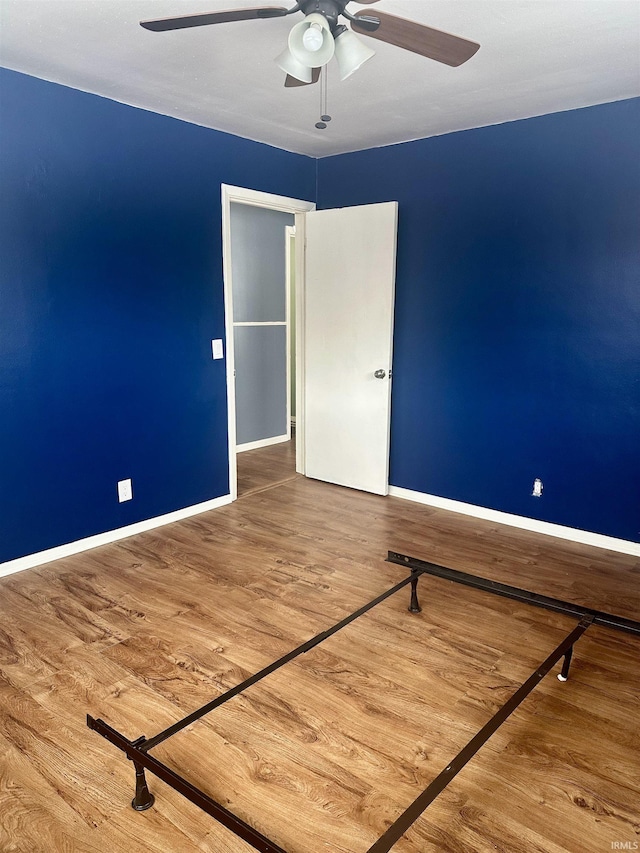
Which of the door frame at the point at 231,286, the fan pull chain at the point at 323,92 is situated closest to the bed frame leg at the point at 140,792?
the fan pull chain at the point at 323,92

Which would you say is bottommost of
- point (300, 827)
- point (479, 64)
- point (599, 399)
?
point (300, 827)

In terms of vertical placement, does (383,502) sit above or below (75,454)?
below

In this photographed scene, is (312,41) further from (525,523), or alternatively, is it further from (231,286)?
(525,523)

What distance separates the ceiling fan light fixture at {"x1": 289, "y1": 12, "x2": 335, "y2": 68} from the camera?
5.94ft

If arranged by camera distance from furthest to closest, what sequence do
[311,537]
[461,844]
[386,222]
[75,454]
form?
[386,222], [311,537], [75,454], [461,844]

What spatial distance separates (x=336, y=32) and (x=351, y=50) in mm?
77

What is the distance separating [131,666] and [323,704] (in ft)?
2.63

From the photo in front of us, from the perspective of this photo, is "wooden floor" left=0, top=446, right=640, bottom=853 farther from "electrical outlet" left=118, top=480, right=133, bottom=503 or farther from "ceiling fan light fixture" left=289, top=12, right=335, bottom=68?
"ceiling fan light fixture" left=289, top=12, right=335, bottom=68

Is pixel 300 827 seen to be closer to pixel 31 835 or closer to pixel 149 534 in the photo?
pixel 31 835

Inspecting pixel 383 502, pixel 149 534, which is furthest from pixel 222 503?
pixel 383 502

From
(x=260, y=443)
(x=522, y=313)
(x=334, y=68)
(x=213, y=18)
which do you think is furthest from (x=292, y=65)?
(x=260, y=443)

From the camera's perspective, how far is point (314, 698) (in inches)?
87.0

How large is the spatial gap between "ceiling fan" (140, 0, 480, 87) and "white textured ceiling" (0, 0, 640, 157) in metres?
0.37

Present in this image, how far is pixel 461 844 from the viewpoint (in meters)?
1.62
